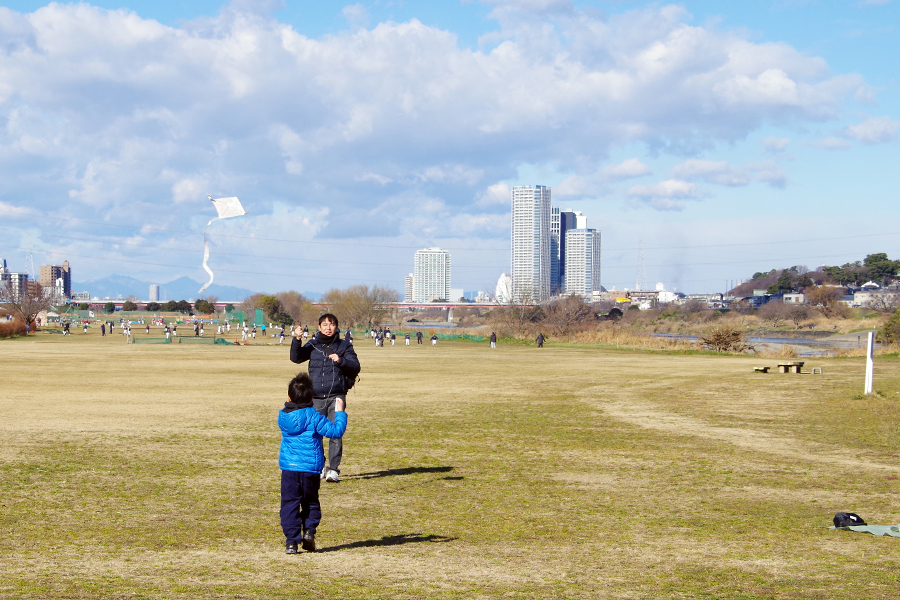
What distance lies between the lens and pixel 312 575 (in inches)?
235

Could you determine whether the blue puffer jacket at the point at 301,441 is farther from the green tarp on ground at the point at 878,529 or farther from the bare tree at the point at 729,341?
the bare tree at the point at 729,341

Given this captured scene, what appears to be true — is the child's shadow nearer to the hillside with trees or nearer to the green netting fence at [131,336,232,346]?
the green netting fence at [131,336,232,346]

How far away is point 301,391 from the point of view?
6.76m

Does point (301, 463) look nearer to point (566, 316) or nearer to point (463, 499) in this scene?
point (463, 499)

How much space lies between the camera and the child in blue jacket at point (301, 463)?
666 centimetres

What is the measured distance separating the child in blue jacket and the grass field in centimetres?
26

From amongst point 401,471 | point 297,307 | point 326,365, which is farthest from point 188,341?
point 297,307

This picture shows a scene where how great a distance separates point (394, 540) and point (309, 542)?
88 cm

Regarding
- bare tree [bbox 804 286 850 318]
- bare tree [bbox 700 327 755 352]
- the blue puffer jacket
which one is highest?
bare tree [bbox 804 286 850 318]

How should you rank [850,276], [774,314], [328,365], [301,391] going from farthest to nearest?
[850,276] < [774,314] < [328,365] < [301,391]

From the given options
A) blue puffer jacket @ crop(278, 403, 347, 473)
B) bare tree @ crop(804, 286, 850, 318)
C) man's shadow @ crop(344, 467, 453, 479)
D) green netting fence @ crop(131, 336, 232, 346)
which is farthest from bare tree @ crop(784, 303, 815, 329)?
blue puffer jacket @ crop(278, 403, 347, 473)

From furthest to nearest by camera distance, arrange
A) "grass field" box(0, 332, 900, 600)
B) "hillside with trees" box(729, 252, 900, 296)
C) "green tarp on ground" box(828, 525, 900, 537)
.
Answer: "hillside with trees" box(729, 252, 900, 296), "green tarp on ground" box(828, 525, 900, 537), "grass field" box(0, 332, 900, 600)

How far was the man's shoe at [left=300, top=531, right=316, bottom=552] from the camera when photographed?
6.66 metres

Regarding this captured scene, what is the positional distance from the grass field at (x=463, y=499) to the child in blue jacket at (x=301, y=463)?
265 millimetres
